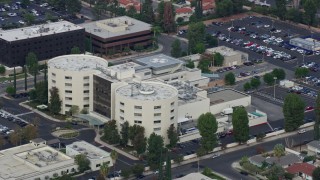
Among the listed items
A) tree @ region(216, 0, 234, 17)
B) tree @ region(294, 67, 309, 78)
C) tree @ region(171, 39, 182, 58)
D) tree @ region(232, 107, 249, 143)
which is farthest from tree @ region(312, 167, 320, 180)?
tree @ region(216, 0, 234, 17)

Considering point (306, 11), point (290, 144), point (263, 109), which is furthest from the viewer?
point (306, 11)

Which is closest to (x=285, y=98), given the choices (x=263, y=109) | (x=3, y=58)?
(x=263, y=109)

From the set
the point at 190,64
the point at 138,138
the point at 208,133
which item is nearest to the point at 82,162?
the point at 138,138

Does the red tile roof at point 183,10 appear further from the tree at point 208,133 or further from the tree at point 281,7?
the tree at point 208,133

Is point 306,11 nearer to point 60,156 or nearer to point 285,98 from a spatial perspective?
point 285,98

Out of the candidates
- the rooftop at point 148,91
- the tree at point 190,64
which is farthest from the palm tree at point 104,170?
the tree at point 190,64
